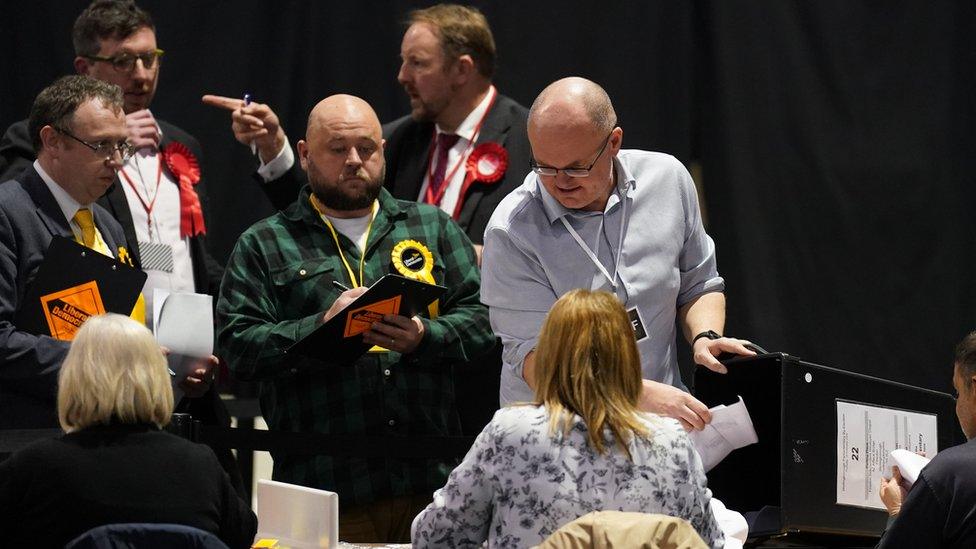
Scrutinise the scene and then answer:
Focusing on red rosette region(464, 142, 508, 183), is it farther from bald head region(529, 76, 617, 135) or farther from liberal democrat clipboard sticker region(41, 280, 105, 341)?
liberal democrat clipboard sticker region(41, 280, 105, 341)

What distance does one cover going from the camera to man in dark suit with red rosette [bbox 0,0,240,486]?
15.3 feet

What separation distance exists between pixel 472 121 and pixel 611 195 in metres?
1.39

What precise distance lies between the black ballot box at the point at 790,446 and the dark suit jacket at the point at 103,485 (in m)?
1.30

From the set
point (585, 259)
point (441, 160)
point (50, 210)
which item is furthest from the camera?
point (441, 160)

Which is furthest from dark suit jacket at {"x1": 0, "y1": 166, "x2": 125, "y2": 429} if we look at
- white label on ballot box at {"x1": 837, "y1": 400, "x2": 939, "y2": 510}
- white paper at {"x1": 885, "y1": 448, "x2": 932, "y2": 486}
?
white paper at {"x1": 885, "y1": 448, "x2": 932, "y2": 486}

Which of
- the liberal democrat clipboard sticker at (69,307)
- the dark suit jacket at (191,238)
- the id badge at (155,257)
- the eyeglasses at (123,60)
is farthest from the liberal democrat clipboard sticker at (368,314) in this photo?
the eyeglasses at (123,60)

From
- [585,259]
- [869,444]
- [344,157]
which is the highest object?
[344,157]

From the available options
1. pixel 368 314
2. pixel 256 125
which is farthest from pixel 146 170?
pixel 368 314

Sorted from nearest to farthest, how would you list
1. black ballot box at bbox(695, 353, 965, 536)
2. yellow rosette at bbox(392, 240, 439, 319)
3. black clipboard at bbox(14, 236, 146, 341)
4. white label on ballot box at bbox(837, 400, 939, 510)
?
black ballot box at bbox(695, 353, 965, 536)
white label on ballot box at bbox(837, 400, 939, 510)
black clipboard at bbox(14, 236, 146, 341)
yellow rosette at bbox(392, 240, 439, 319)

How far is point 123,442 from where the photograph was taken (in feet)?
9.75

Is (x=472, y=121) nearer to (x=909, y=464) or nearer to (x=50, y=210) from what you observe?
(x=50, y=210)

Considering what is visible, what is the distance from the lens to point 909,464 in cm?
349

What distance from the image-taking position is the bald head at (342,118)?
441cm

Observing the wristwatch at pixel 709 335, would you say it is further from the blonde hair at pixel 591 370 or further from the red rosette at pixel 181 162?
the red rosette at pixel 181 162
